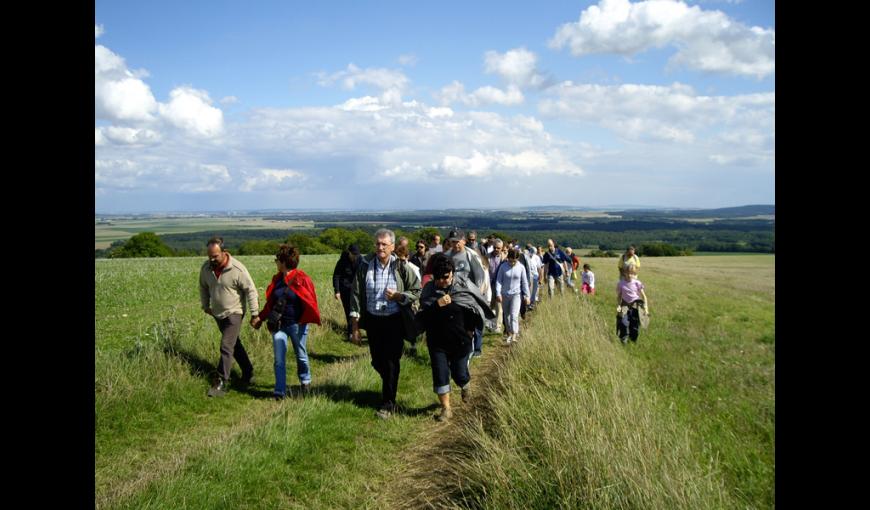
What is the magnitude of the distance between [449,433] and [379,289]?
1.89 m

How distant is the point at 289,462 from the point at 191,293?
1755 cm

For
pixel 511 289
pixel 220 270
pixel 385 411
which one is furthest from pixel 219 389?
pixel 511 289

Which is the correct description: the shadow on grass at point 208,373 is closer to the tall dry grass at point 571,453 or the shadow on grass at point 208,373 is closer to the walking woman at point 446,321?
the walking woman at point 446,321

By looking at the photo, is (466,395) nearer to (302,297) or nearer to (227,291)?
(302,297)

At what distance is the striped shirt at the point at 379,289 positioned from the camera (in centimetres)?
641

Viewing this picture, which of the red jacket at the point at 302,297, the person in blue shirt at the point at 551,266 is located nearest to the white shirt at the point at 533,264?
the person in blue shirt at the point at 551,266

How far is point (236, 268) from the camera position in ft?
23.5

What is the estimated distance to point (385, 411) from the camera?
6219mm

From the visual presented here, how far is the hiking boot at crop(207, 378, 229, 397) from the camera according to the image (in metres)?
6.96

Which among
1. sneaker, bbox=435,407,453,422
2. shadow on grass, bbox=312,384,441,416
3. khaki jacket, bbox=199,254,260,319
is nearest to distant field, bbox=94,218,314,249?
khaki jacket, bbox=199,254,260,319

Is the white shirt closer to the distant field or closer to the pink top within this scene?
the pink top

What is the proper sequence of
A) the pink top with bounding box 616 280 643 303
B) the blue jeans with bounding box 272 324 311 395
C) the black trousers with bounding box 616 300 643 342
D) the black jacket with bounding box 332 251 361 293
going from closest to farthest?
the blue jeans with bounding box 272 324 311 395 → the pink top with bounding box 616 280 643 303 → the black trousers with bounding box 616 300 643 342 → the black jacket with bounding box 332 251 361 293

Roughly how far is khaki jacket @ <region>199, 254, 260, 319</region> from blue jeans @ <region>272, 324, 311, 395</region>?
0.52m
